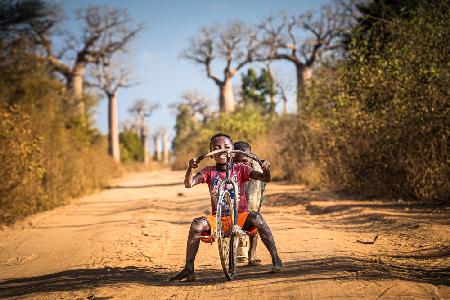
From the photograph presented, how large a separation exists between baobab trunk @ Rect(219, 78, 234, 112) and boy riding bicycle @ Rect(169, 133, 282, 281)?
2486 centimetres

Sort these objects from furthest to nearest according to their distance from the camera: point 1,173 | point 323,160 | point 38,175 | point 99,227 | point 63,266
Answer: point 323,160 → point 38,175 → point 1,173 → point 99,227 → point 63,266

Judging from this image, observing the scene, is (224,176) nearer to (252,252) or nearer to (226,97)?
(252,252)

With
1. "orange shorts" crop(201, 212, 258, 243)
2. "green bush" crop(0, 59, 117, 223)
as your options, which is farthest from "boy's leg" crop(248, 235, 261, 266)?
"green bush" crop(0, 59, 117, 223)

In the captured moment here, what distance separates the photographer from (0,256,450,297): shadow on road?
13.3 ft

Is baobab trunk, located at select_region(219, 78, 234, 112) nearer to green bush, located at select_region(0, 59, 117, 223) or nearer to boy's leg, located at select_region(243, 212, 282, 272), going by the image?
green bush, located at select_region(0, 59, 117, 223)

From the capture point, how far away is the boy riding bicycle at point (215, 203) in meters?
4.24

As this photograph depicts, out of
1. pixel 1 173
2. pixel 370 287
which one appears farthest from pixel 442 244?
pixel 1 173

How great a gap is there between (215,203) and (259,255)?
4.25ft

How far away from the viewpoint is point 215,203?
4309mm

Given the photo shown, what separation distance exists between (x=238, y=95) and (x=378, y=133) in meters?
33.3

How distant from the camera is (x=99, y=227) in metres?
8.20

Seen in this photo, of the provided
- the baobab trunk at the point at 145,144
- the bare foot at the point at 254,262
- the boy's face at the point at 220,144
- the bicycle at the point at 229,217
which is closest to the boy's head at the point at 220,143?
the boy's face at the point at 220,144

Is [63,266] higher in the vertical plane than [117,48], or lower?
lower

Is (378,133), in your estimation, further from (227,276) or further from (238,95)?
(238,95)
